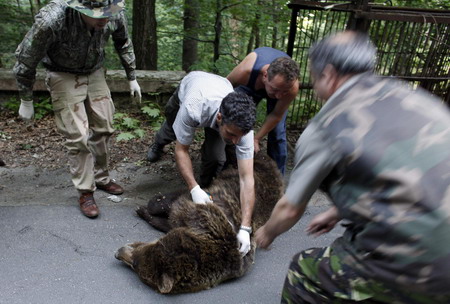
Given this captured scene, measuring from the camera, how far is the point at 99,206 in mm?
3963

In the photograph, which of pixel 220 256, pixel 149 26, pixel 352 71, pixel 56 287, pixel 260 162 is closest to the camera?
pixel 352 71

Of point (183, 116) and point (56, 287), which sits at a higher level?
point (183, 116)

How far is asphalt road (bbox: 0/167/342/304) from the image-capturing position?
9.53ft

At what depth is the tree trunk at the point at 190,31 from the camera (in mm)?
6848

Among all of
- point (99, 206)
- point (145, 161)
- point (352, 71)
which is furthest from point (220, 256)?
point (145, 161)

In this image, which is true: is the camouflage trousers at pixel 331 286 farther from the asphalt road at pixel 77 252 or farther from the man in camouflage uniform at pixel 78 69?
the man in camouflage uniform at pixel 78 69

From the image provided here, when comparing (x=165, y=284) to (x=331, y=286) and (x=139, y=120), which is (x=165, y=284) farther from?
(x=139, y=120)

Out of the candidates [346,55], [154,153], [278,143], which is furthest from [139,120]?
[346,55]

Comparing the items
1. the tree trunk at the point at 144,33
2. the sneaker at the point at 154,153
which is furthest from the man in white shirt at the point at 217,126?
the tree trunk at the point at 144,33

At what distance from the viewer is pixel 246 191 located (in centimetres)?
338

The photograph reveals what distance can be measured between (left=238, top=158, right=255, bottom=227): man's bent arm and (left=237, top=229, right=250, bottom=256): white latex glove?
101 millimetres

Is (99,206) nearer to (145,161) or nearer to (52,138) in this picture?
(145,161)

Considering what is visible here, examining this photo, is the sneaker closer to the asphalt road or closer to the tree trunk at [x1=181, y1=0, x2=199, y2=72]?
the asphalt road

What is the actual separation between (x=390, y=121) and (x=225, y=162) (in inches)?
116
